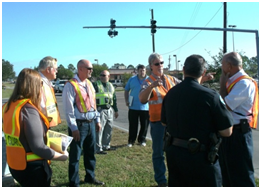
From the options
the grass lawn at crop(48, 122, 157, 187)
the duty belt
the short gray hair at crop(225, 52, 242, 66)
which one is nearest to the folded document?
the duty belt

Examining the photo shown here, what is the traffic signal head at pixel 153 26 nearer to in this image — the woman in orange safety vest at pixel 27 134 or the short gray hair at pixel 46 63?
the short gray hair at pixel 46 63

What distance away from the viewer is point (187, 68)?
2904 millimetres

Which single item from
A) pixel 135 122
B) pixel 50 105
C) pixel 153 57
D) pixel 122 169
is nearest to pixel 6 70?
pixel 135 122

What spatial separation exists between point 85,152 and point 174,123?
7.21 feet

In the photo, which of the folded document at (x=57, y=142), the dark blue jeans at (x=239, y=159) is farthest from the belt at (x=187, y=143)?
the folded document at (x=57, y=142)

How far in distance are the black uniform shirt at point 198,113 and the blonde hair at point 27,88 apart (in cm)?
140

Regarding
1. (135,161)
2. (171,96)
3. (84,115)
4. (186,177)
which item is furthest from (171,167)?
(135,161)

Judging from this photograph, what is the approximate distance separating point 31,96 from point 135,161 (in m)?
3.48

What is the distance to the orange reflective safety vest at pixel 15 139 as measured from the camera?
99.5 inches

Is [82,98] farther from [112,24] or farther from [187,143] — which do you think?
[112,24]

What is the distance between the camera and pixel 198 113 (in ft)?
8.87

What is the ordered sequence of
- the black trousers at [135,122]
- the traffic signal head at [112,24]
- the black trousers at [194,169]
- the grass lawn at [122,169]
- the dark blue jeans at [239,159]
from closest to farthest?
the black trousers at [194,169] < the dark blue jeans at [239,159] < the grass lawn at [122,169] < the black trousers at [135,122] < the traffic signal head at [112,24]

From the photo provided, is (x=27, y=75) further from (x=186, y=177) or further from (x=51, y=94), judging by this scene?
(x=186, y=177)

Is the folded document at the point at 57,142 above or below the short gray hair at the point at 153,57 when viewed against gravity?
below
